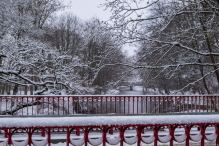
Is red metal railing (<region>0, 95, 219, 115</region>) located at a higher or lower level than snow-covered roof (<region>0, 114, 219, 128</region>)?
lower

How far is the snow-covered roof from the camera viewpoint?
2.31 m

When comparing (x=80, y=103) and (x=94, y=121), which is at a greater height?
(x=94, y=121)

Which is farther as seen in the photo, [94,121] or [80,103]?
[80,103]

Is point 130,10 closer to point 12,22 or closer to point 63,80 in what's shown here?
point 63,80

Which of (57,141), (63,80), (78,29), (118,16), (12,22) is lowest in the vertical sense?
(57,141)

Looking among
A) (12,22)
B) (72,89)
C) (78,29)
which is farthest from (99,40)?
(78,29)

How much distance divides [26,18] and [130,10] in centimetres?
1226

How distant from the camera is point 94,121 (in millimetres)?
2389

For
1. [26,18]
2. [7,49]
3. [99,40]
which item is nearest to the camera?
[99,40]

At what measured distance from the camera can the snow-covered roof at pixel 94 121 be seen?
231 centimetres

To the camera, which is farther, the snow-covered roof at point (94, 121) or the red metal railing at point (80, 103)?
the red metal railing at point (80, 103)

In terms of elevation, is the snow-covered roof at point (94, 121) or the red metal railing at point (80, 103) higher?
the snow-covered roof at point (94, 121)

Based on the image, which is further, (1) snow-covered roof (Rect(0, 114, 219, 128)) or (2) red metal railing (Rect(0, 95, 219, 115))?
(2) red metal railing (Rect(0, 95, 219, 115))

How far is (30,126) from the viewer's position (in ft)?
7.56
